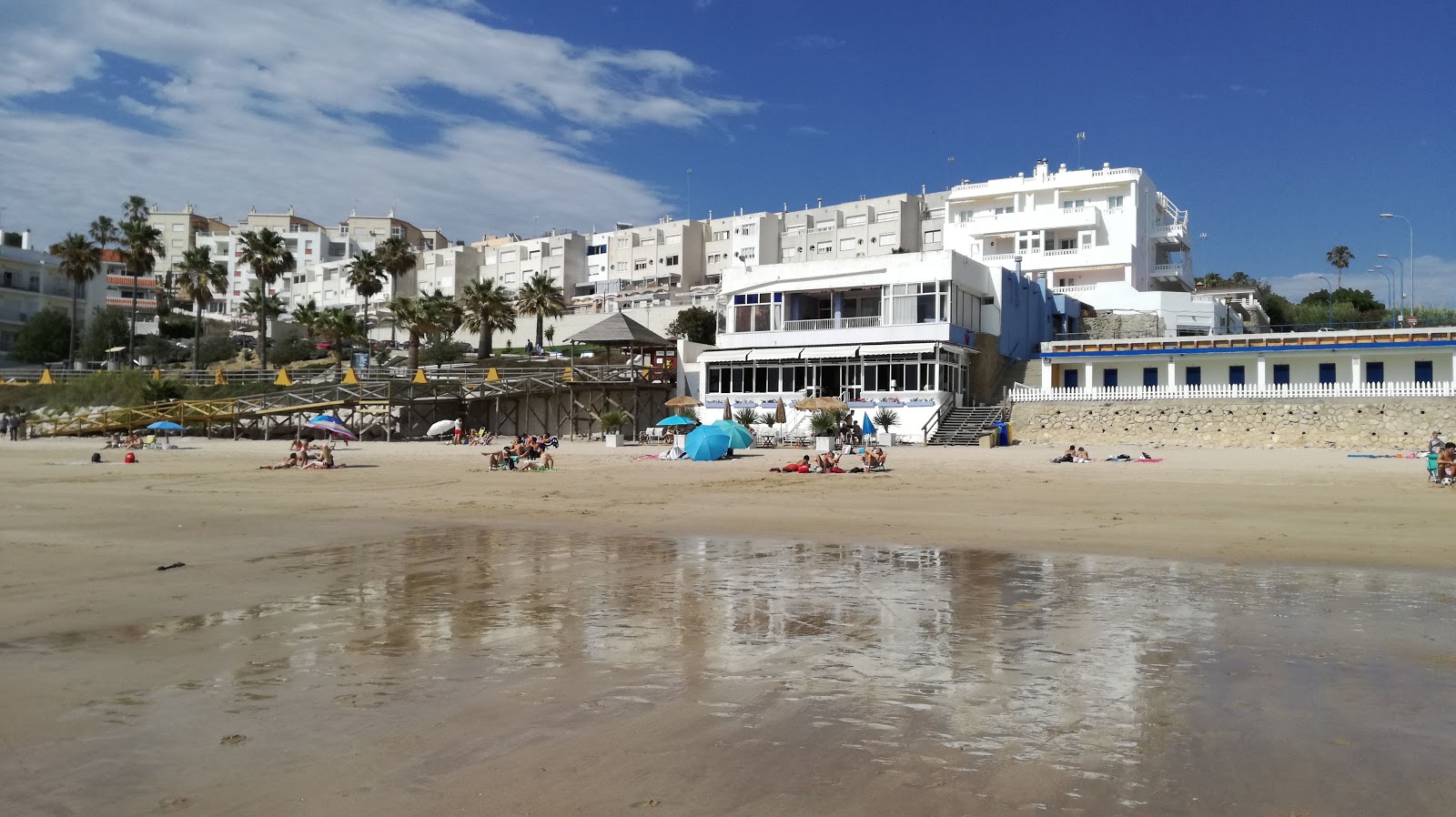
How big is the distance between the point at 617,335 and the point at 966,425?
17.1 metres

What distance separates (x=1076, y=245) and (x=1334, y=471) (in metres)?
37.0

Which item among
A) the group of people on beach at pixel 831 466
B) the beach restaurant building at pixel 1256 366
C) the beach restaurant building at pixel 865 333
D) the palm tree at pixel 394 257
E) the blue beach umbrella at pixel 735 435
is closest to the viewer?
the group of people on beach at pixel 831 466

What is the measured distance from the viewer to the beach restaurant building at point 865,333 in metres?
41.2

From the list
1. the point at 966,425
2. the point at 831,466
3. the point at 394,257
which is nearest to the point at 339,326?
the point at 394,257

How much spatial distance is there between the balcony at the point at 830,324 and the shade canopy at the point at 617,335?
6.94 metres

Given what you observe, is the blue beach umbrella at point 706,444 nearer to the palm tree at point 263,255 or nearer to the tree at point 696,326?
the tree at point 696,326

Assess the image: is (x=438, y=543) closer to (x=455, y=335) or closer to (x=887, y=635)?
(x=887, y=635)

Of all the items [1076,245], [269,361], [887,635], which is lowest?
[887,635]

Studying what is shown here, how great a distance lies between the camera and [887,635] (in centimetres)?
762

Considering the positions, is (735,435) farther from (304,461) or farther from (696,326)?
(696,326)

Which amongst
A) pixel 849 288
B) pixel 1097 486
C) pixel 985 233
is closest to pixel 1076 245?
pixel 985 233

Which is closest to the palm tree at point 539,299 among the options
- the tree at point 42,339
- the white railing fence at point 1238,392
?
the white railing fence at point 1238,392

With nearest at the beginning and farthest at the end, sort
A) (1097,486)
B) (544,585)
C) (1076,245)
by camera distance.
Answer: (544,585) < (1097,486) < (1076,245)

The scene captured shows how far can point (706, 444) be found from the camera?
98.7 feet
